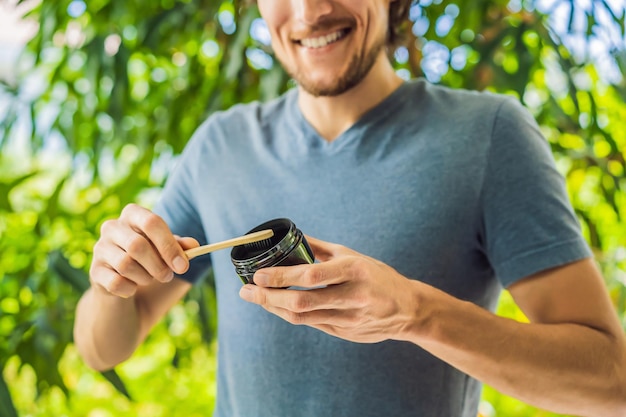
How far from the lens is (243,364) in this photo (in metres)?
0.83

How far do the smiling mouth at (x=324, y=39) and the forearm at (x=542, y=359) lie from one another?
13.6 inches

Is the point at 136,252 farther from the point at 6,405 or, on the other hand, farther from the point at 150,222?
the point at 6,405

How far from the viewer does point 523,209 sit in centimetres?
73

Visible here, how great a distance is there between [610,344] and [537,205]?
0.51 feet

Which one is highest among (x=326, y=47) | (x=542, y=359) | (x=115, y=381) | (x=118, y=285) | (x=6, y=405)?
(x=326, y=47)

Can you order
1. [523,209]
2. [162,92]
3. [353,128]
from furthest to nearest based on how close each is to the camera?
[162,92], [353,128], [523,209]

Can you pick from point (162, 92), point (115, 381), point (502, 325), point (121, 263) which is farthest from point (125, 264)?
point (162, 92)

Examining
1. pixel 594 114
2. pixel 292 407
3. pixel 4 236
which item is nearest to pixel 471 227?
pixel 292 407

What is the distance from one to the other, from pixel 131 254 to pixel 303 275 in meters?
0.21

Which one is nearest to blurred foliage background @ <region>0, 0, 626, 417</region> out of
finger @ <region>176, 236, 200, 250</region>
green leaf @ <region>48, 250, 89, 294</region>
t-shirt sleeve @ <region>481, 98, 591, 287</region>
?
green leaf @ <region>48, 250, 89, 294</region>

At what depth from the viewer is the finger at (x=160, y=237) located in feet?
2.06

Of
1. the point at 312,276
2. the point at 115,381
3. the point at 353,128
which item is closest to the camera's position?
the point at 312,276

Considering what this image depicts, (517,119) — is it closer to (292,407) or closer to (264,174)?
(264,174)

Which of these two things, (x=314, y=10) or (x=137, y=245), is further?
(x=314, y=10)
